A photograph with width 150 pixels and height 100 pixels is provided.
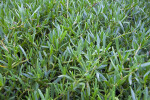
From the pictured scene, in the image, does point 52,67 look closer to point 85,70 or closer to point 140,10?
point 85,70

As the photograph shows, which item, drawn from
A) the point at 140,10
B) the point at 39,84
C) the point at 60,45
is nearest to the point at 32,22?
the point at 60,45

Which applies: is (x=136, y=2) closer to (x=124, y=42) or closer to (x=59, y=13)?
(x=124, y=42)

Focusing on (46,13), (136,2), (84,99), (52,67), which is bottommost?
(84,99)

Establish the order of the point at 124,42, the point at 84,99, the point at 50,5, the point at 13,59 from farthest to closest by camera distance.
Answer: the point at 50,5 → the point at 124,42 → the point at 13,59 → the point at 84,99

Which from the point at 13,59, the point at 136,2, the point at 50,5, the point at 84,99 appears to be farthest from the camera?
the point at 136,2

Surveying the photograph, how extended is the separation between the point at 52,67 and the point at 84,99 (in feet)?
0.80

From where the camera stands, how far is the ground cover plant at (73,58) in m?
0.73

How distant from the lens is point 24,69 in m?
0.90

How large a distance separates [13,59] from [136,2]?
1.02 meters

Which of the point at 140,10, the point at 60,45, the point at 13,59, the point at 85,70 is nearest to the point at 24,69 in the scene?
the point at 13,59

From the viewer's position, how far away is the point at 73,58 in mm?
822

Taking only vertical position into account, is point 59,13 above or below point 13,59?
above

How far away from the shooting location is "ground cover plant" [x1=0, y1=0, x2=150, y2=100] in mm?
733

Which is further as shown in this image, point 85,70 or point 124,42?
point 124,42
